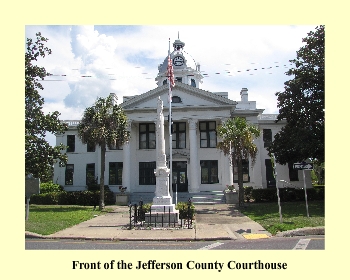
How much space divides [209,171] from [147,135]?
7239 millimetres

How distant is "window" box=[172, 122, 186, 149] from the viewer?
113 ft

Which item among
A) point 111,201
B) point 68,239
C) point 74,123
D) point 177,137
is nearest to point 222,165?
point 177,137

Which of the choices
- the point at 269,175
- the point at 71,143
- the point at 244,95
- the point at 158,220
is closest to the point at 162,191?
the point at 158,220

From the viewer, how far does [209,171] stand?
3400 cm

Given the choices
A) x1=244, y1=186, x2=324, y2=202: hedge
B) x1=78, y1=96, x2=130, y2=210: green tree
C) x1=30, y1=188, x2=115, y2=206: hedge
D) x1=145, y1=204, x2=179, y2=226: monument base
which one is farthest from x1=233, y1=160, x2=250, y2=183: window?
x1=145, y1=204, x2=179, y2=226: monument base

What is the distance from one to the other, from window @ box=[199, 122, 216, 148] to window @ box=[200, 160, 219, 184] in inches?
70.6

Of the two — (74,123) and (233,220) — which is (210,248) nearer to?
(233,220)

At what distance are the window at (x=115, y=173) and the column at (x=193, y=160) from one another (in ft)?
25.2

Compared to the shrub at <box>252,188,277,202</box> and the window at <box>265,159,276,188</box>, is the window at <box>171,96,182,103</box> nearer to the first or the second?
the window at <box>265,159,276,188</box>

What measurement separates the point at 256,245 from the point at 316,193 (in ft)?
71.2

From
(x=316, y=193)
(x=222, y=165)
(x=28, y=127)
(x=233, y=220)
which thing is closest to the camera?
(x=233, y=220)

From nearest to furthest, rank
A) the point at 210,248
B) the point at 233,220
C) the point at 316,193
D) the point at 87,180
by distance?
the point at 210,248 → the point at 233,220 → the point at 316,193 → the point at 87,180

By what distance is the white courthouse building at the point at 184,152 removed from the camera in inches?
1298

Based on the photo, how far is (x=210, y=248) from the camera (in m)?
10.6
